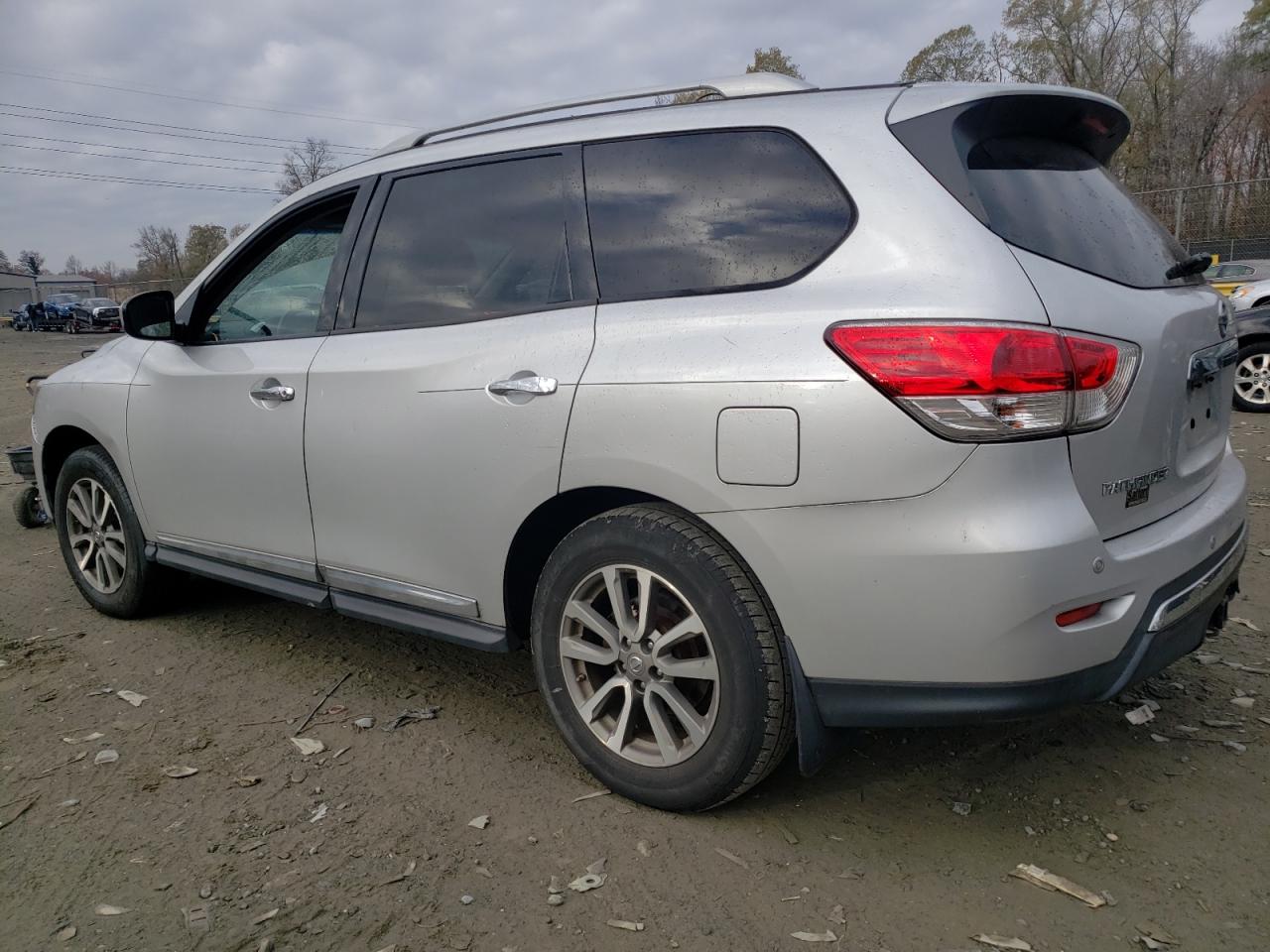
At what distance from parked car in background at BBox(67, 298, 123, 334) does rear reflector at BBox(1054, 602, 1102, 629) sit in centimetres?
4690

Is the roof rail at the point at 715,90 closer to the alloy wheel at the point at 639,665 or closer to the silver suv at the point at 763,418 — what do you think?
the silver suv at the point at 763,418

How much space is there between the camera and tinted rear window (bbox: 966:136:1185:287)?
2357 mm

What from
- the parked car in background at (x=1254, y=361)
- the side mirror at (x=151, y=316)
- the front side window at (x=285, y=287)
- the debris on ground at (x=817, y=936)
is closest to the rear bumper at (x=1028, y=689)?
the debris on ground at (x=817, y=936)

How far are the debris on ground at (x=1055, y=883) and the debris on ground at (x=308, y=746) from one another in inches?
84.1

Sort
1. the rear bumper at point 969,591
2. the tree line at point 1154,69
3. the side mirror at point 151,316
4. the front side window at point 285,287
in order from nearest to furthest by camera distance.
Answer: the rear bumper at point 969,591, the front side window at point 285,287, the side mirror at point 151,316, the tree line at point 1154,69

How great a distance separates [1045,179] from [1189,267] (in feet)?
2.03

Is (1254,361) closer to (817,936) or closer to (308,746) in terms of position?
(817,936)

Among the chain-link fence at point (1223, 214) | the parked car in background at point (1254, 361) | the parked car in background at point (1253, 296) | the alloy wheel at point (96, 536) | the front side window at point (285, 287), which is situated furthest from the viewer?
the chain-link fence at point (1223, 214)

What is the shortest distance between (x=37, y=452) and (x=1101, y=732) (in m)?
4.83

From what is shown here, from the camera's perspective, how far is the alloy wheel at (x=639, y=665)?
261 cm

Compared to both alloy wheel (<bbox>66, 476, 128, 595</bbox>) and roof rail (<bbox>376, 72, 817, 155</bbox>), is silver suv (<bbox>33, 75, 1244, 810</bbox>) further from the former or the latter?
alloy wheel (<bbox>66, 476, 128, 595</bbox>)

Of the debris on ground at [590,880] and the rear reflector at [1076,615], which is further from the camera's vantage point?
the debris on ground at [590,880]

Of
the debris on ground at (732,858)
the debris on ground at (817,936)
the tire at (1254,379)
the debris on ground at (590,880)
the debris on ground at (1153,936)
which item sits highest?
the tire at (1254,379)

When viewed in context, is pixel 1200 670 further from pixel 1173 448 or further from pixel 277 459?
pixel 277 459
